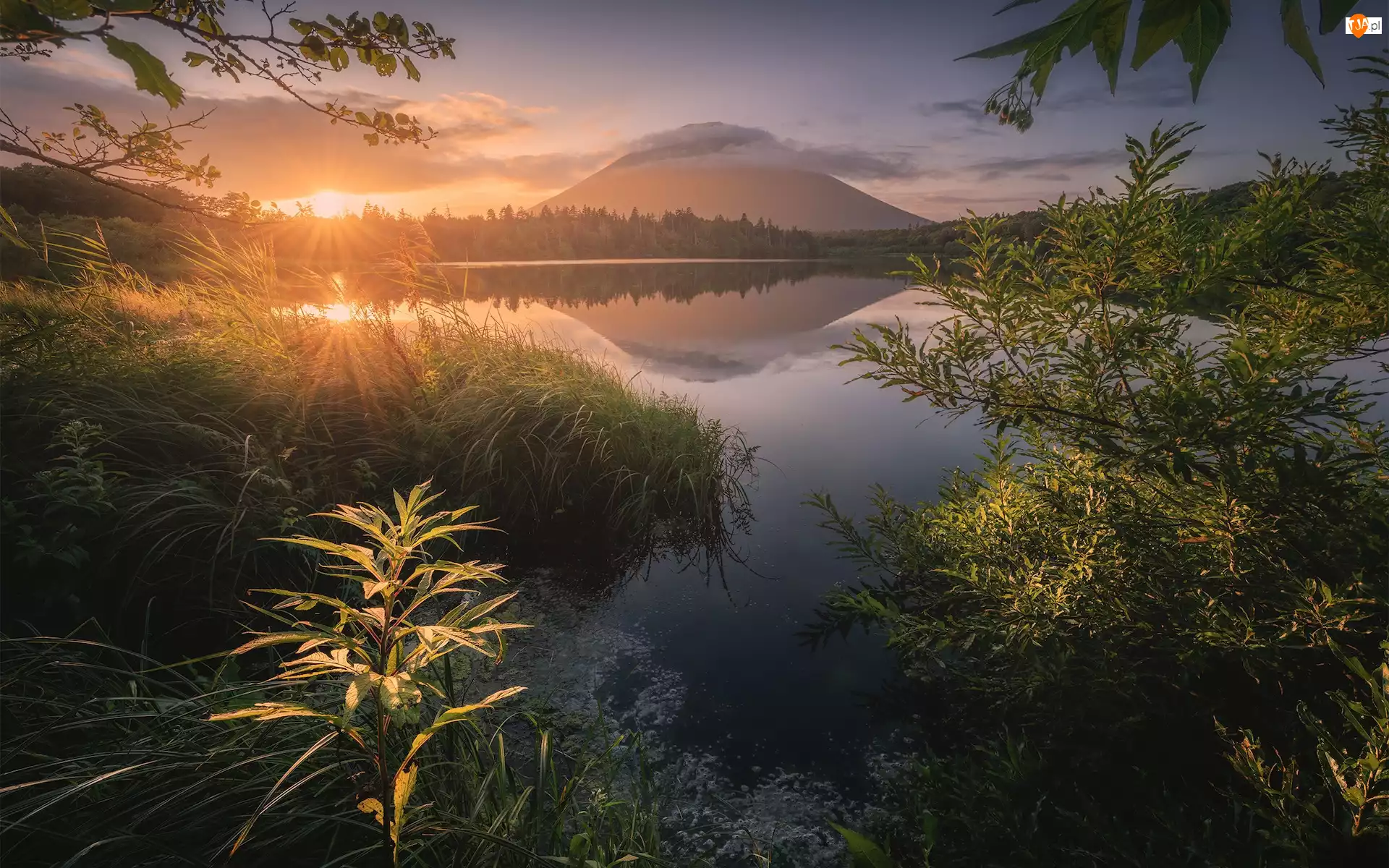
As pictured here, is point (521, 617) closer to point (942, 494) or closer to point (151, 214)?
point (942, 494)

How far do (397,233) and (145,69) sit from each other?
4.50m

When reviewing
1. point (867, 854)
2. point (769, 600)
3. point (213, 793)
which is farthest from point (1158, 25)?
point (769, 600)

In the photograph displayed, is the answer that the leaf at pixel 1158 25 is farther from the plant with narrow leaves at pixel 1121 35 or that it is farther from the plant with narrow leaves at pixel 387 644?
the plant with narrow leaves at pixel 387 644

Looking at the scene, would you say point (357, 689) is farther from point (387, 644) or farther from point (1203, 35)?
point (1203, 35)

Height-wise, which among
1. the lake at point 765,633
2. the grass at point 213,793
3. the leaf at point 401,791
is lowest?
the lake at point 765,633

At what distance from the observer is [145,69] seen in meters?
1.54

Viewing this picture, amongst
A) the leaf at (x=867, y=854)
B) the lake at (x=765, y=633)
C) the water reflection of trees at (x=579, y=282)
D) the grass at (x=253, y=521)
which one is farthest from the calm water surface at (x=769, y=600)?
the water reflection of trees at (x=579, y=282)

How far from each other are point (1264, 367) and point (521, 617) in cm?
412

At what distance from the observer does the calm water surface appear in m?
3.18

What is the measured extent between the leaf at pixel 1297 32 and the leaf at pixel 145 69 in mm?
2491

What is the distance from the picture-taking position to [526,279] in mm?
40594

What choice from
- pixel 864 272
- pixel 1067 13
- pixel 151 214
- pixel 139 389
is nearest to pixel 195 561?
pixel 139 389

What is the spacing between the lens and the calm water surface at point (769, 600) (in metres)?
3.18

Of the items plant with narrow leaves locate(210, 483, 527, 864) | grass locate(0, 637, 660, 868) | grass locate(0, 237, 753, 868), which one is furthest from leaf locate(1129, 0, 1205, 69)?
grass locate(0, 237, 753, 868)
